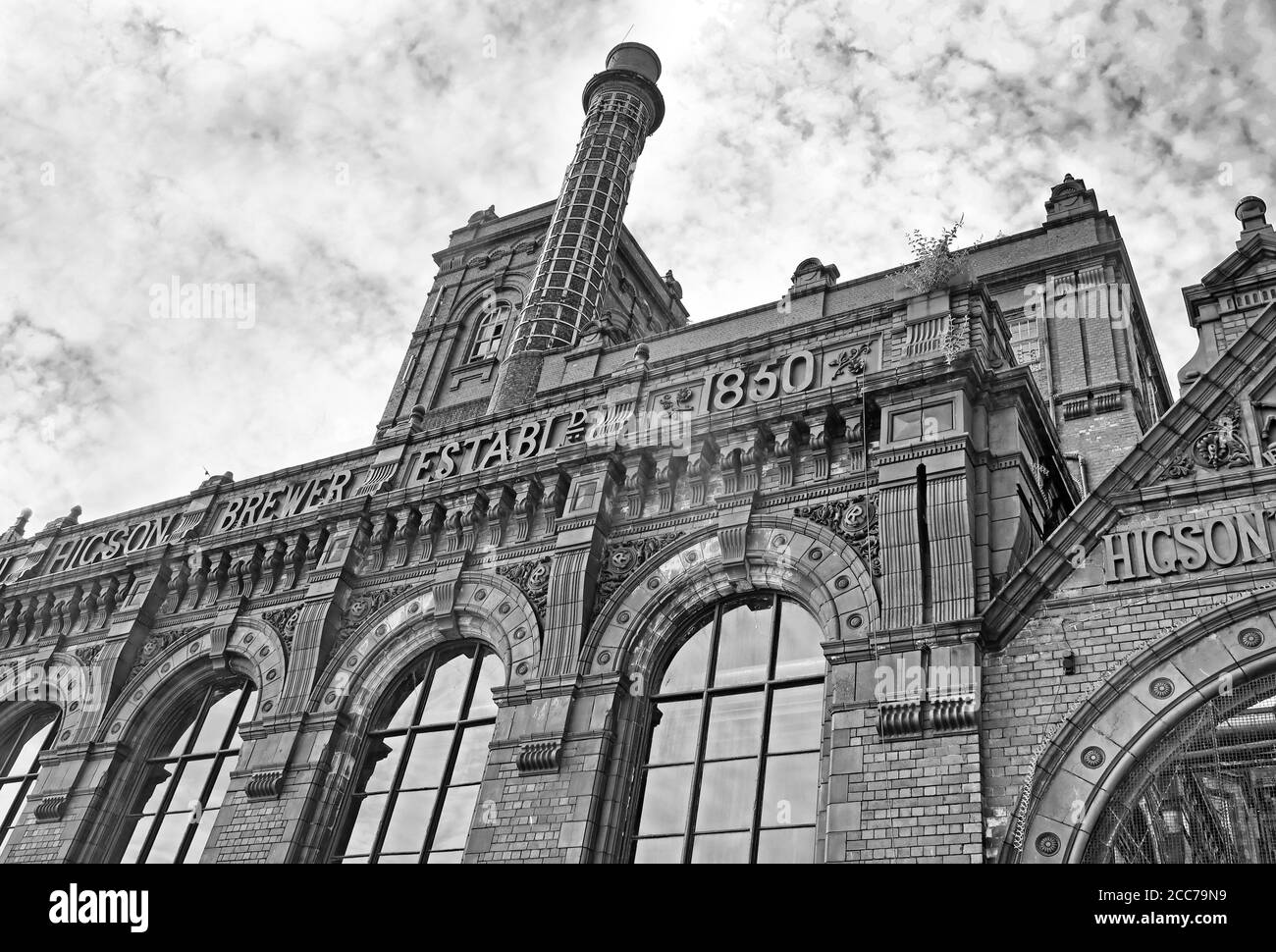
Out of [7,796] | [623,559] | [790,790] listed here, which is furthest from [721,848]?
[7,796]

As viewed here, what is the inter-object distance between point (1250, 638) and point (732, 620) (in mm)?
6393

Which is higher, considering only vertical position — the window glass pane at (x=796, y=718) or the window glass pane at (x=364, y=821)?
the window glass pane at (x=796, y=718)

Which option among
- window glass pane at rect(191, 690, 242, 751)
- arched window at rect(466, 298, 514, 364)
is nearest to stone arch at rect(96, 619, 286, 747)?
window glass pane at rect(191, 690, 242, 751)

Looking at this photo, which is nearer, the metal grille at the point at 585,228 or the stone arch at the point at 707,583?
the stone arch at the point at 707,583

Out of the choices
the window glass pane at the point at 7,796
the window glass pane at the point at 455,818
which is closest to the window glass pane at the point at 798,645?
the window glass pane at the point at 455,818

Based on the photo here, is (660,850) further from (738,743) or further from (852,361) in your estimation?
(852,361)

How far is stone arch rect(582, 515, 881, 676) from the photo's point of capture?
53.1 feet

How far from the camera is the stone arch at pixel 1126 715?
1293cm

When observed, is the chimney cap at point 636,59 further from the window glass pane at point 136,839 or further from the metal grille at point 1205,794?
the metal grille at point 1205,794

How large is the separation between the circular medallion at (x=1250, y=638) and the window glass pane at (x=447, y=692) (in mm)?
10404

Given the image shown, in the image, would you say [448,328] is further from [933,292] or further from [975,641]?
[975,641]

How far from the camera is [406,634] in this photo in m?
19.5

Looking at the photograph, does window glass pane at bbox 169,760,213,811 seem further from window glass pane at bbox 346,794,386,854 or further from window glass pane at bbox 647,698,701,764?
window glass pane at bbox 647,698,701,764
